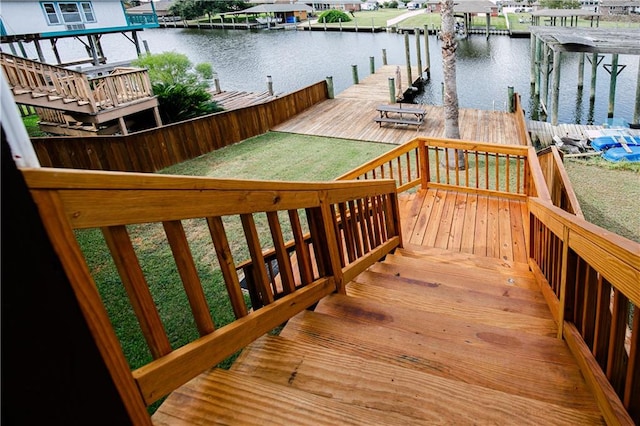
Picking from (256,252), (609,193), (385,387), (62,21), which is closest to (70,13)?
(62,21)

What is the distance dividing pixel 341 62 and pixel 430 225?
27.4 m

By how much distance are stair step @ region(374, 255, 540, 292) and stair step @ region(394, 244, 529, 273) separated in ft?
0.62

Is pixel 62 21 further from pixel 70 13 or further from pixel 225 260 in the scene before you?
pixel 225 260

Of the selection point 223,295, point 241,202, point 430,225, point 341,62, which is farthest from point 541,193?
point 341,62

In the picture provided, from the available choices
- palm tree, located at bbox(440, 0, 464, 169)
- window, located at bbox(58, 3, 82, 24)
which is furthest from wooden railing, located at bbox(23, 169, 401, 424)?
window, located at bbox(58, 3, 82, 24)

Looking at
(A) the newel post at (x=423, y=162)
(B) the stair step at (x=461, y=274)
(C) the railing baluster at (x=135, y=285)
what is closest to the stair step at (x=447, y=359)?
(C) the railing baluster at (x=135, y=285)

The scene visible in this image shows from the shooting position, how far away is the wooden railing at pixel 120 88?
461 inches

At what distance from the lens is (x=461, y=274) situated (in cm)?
359

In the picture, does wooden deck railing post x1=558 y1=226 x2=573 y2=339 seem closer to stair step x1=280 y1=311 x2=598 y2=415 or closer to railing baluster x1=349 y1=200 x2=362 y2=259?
stair step x1=280 y1=311 x2=598 y2=415

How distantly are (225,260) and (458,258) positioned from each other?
125 inches

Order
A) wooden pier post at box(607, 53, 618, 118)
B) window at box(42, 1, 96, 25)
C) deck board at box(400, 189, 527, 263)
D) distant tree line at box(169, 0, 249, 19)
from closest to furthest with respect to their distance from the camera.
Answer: deck board at box(400, 189, 527, 263) → wooden pier post at box(607, 53, 618, 118) → window at box(42, 1, 96, 25) → distant tree line at box(169, 0, 249, 19)

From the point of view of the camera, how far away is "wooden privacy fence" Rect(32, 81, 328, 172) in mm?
8219

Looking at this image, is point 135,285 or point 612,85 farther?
point 612,85

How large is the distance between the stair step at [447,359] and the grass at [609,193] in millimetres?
5853
